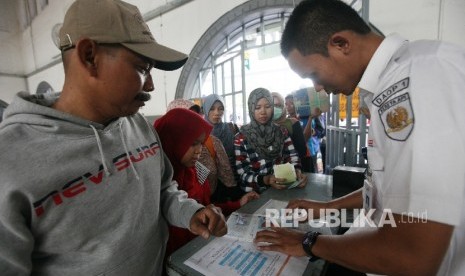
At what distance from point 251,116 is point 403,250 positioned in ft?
6.23

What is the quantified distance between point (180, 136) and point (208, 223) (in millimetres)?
581

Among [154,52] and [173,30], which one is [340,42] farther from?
[173,30]

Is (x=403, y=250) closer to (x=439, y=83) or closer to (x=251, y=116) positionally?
(x=439, y=83)

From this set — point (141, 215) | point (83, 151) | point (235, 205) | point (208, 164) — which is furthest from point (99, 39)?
point (208, 164)

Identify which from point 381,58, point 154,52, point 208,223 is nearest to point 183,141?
point 208,223

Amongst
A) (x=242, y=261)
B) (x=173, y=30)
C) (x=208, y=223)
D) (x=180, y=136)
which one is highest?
Answer: (x=173, y=30)

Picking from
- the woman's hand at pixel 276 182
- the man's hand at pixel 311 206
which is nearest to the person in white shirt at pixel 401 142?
the man's hand at pixel 311 206

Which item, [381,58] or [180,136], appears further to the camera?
[180,136]

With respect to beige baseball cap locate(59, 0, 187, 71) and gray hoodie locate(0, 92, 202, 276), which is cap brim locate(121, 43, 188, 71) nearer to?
beige baseball cap locate(59, 0, 187, 71)

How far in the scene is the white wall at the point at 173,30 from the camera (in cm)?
209

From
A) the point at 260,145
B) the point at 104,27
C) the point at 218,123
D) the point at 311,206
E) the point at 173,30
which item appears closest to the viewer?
the point at 104,27

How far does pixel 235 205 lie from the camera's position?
4.99 ft

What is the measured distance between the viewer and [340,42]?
2.58ft

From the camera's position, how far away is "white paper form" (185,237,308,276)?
0.78 m
